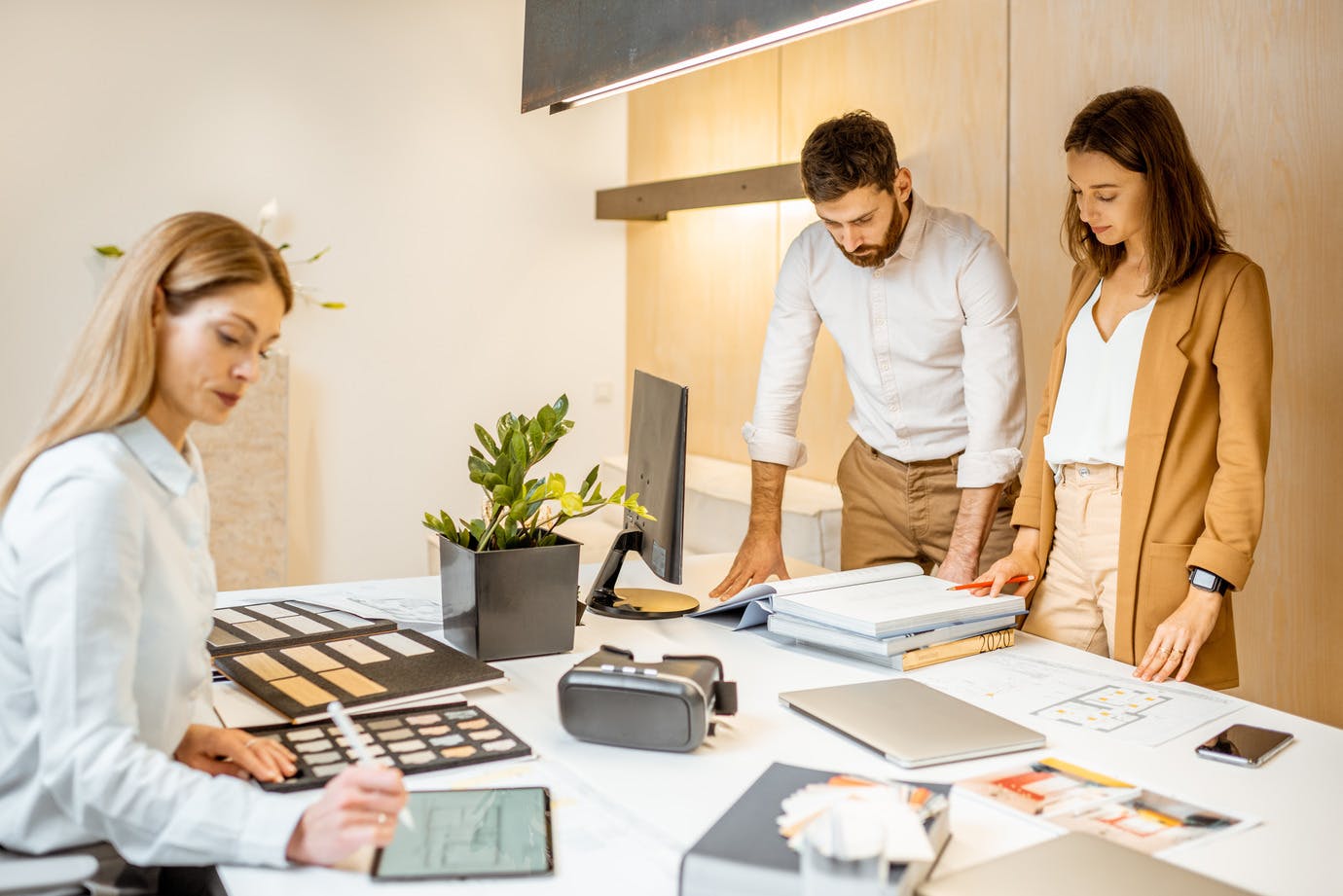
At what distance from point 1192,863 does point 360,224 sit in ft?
13.1

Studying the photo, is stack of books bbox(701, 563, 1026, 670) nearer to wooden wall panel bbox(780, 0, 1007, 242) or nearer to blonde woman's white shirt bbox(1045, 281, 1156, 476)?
blonde woman's white shirt bbox(1045, 281, 1156, 476)

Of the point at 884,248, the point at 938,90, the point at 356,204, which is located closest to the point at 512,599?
the point at 884,248

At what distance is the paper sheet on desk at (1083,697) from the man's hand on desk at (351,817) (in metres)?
0.86

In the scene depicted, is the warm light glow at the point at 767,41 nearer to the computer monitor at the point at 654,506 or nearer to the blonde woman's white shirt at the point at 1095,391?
the computer monitor at the point at 654,506

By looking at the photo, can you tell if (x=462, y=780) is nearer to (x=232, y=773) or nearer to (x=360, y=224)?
(x=232, y=773)

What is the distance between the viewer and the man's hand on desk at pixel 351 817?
40.3 inches

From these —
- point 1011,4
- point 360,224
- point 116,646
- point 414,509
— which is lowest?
point 414,509

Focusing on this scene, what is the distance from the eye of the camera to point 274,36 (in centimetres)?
425

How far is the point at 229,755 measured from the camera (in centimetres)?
124

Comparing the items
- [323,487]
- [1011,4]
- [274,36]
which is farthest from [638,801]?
[274,36]

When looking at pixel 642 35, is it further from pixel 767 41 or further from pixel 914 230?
pixel 914 230

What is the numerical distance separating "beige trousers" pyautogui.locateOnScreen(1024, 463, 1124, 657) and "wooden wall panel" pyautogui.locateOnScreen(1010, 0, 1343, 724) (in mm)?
836

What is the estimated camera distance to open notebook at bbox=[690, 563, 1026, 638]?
1.72 m

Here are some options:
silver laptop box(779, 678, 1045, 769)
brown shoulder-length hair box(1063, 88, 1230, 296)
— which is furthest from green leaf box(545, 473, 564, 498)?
brown shoulder-length hair box(1063, 88, 1230, 296)
